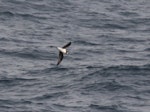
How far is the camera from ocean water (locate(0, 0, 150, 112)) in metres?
33.1

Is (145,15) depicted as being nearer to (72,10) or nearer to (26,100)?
(72,10)

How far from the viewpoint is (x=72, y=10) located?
180 ft

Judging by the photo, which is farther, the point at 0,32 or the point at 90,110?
the point at 0,32

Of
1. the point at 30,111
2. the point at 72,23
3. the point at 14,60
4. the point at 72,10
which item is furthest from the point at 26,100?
the point at 72,10

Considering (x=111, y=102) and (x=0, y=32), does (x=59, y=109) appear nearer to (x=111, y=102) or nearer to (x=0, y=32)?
(x=111, y=102)

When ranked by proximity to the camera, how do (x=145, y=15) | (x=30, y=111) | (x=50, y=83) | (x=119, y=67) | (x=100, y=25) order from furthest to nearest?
1. (x=145, y=15)
2. (x=100, y=25)
3. (x=119, y=67)
4. (x=50, y=83)
5. (x=30, y=111)

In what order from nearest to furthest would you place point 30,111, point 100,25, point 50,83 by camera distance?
point 30,111 → point 50,83 → point 100,25

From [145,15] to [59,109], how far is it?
24399 mm

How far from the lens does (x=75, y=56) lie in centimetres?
4116

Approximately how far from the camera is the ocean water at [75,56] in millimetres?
33094

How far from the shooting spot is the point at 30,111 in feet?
103

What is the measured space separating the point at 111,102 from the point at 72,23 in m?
18.1

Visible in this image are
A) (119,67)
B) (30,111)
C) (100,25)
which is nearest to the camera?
(30,111)

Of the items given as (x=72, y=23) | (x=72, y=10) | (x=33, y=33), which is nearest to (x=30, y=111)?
(x=33, y=33)
